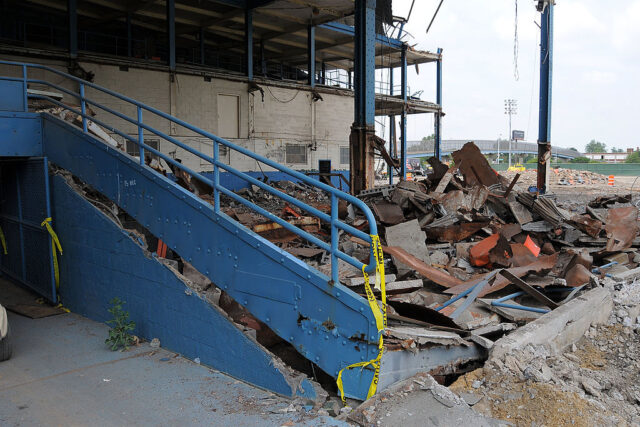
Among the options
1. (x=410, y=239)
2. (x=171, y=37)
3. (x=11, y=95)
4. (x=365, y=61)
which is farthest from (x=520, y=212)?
(x=171, y=37)

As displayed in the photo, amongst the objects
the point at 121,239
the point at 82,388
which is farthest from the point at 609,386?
the point at 121,239

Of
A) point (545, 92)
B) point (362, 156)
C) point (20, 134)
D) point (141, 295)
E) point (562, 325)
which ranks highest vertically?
point (545, 92)

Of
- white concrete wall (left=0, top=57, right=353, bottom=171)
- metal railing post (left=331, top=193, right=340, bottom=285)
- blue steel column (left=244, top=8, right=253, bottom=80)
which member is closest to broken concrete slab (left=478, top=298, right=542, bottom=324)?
metal railing post (left=331, top=193, right=340, bottom=285)

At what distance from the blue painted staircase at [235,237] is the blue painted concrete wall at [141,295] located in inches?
10.8

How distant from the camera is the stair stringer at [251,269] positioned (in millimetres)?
4426

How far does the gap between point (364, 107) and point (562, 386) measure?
10.4 meters

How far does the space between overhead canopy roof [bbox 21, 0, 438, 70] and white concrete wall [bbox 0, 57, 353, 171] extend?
12.5ft

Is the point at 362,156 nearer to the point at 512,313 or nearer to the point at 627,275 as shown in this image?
the point at 627,275

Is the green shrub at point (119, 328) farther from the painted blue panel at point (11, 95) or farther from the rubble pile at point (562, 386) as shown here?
the rubble pile at point (562, 386)

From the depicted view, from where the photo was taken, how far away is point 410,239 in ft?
26.8

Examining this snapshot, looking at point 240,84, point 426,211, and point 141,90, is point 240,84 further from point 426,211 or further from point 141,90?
point 426,211

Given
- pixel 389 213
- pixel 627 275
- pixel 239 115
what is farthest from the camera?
pixel 239 115

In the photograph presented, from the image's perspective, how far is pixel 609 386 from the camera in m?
4.84

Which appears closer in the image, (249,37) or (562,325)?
(562,325)
